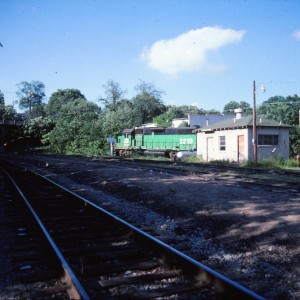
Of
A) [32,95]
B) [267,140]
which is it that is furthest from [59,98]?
[267,140]

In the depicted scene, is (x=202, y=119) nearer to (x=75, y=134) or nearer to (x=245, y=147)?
(x=75, y=134)

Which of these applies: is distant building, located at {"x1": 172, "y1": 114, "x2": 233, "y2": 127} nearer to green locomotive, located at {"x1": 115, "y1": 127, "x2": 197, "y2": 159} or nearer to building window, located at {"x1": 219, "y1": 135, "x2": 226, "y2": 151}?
green locomotive, located at {"x1": 115, "y1": 127, "x2": 197, "y2": 159}

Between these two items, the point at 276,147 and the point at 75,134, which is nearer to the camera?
the point at 276,147

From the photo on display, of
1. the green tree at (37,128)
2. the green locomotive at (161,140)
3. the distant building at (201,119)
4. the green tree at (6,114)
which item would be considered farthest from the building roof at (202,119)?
the green tree at (6,114)

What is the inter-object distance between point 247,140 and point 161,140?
10.4 m

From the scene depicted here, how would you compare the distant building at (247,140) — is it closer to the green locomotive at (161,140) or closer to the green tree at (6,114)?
the green locomotive at (161,140)

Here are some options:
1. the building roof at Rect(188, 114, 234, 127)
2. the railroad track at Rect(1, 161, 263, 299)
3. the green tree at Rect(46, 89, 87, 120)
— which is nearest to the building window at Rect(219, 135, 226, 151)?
the railroad track at Rect(1, 161, 263, 299)

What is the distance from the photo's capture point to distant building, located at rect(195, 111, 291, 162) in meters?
27.7

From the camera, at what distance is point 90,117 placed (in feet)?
211

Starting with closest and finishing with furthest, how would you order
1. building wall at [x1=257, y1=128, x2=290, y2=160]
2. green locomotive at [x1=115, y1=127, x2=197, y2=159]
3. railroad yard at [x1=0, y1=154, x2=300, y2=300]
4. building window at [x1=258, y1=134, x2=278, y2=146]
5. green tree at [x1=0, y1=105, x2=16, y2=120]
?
railroad yard at [x1=0, y1=154, x2=300, y2=300]
building wall at [x1=257, y1=128, x2=290, y2=160]
building window at [x1=258, y1=134, x2=278, y2=146]
green locomotive at [x1=115, y1=127, x2=197, y2=159]
green tree at [x1=0, y1=105, x2=16, y2=120]

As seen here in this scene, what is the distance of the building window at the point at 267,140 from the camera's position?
92.6ft

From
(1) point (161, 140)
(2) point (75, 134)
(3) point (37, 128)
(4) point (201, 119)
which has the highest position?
(4) point (201, 119)

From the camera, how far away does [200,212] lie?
26.0 ft

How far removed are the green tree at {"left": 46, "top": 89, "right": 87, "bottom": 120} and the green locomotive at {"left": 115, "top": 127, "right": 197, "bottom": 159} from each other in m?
92.6
